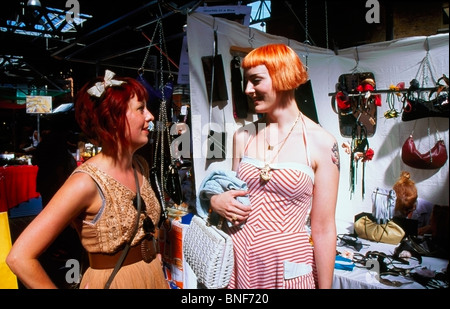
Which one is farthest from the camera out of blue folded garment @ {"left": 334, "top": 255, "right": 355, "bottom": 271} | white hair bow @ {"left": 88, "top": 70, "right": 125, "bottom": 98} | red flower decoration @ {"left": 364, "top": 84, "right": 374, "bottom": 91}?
red flower decoration @ {"left": 364, "top": 84, "right": 374, "bottom": 91}

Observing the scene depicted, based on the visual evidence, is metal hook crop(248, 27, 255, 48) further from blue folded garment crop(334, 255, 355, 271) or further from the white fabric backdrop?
blue folded garment crop(334, 255, 355, 271)

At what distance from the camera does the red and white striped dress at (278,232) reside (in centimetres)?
136

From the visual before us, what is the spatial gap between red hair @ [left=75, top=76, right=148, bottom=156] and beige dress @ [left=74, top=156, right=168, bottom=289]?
0.15 m

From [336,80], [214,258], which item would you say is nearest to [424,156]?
[336,80]

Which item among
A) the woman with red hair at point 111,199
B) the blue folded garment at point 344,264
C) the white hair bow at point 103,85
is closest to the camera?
the woman with red hair at point 111,199

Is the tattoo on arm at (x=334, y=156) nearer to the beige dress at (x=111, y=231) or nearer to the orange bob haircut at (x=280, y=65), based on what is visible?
the orange bob haircut at (x=280, y=65)

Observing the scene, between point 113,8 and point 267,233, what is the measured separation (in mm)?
3117

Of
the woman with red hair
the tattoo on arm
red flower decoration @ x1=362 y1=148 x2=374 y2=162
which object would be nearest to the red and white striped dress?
the tattoo on arm

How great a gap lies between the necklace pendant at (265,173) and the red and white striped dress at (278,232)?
0.02 metres

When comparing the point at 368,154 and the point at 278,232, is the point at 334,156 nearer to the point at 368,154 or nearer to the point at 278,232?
the point at 278,232

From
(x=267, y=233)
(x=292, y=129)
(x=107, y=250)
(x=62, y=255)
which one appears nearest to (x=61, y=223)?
(x=107, y=250)

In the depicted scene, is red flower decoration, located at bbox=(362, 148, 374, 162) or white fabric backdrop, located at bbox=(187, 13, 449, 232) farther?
red flower decoration, located at bbox=(362, 148, 374, 162)

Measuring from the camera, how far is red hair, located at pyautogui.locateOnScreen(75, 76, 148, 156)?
1.35 metres

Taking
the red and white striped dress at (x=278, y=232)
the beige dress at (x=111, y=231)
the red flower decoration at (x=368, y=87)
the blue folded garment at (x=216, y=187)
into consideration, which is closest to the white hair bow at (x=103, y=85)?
the beige dress at (x=111, y=231)
